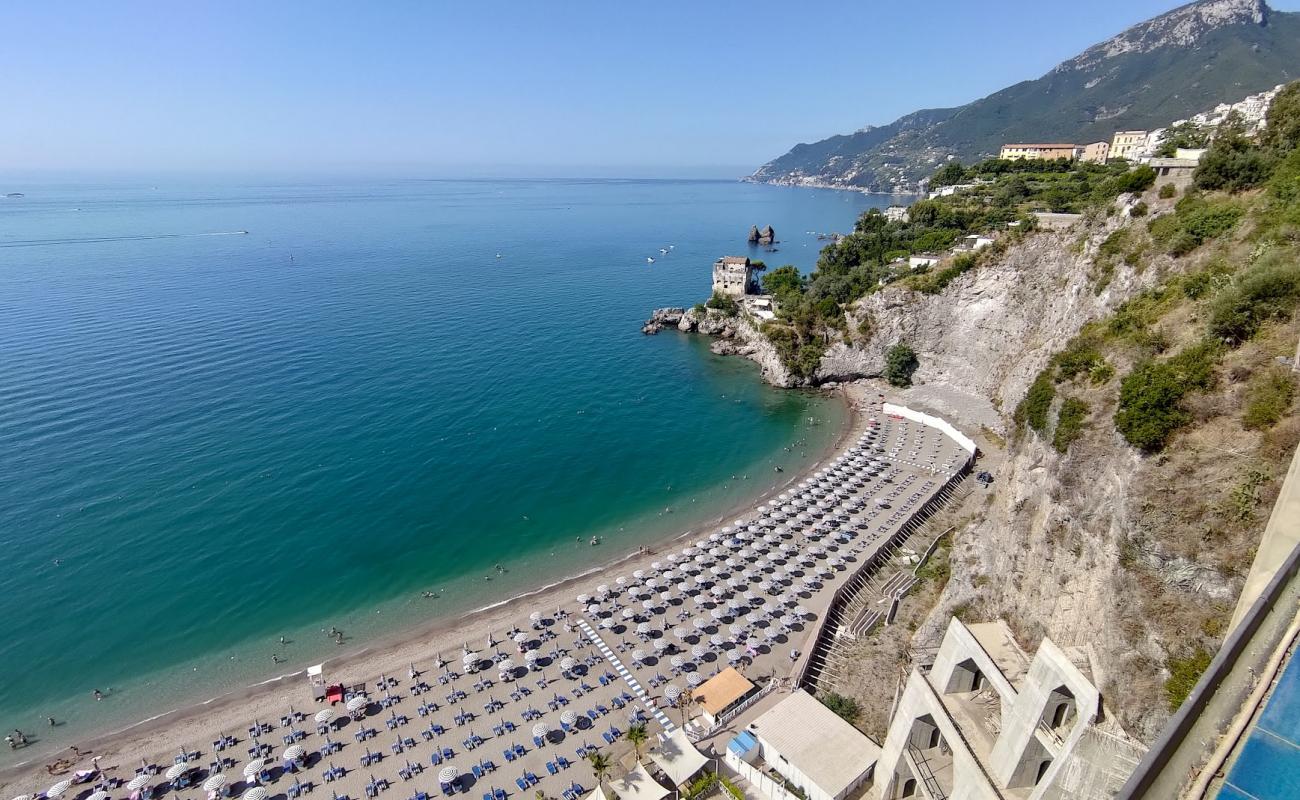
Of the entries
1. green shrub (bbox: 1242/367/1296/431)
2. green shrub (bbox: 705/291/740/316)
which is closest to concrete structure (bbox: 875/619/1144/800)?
green shrub (bbox: 1242/367/1296/431)

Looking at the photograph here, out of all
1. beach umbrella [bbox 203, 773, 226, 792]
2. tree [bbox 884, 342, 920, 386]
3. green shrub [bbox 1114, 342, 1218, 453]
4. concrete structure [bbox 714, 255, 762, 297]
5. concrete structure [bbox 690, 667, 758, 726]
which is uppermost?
green shrub [bbox 1114, 342, 1218, 453]

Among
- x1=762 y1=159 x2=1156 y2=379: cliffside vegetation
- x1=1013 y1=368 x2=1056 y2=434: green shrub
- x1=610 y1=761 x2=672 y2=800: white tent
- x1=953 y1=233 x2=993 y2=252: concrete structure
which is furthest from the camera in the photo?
x1=953 y1=233 x2=993 y2=252: concrete structure

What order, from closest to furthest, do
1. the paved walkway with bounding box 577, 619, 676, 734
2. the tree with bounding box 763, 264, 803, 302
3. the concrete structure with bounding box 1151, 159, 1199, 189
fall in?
the paved walkway with bounding box 577, 619, 676, 734 → the concrete structure with bounding box 1151, 159, 1199, 189 → the tree with bounding box 763, 264, 803, 302

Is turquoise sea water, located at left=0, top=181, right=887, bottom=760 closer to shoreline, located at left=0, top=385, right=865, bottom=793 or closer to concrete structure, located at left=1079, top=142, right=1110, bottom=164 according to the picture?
shoreline, located at left=0, top=385, right=865, bottom=793

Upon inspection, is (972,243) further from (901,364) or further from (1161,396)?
(1161,396)

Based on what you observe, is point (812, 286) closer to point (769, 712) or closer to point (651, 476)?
point (651, 476)

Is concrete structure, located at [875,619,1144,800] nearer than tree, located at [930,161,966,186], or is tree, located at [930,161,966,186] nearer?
concrete structure, located at [875,619,1144,800]

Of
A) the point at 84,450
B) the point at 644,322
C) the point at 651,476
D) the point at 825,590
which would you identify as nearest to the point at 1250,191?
the point at 825,590
